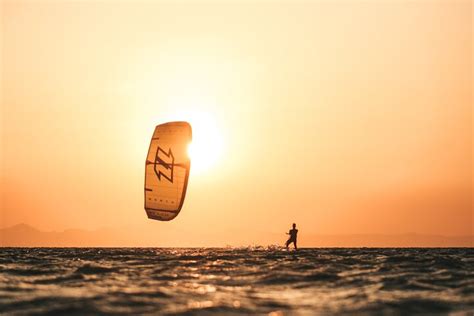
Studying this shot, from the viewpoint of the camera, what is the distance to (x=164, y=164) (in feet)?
104

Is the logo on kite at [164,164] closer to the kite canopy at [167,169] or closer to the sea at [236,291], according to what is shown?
the kite canopy at [167,169]

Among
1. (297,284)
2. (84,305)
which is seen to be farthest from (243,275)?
(84,305)

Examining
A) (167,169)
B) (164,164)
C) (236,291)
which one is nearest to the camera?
(236,291)

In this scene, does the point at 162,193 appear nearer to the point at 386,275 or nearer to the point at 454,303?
the point at 386,275

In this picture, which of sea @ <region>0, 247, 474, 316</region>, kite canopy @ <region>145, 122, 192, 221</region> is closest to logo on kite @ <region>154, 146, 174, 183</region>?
kite canopy @ <region>145, 122, 192, 221</region>

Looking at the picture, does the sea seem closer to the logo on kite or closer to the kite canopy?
the kite canopy

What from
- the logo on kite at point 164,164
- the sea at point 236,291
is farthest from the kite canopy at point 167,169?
the sea at point 236,291

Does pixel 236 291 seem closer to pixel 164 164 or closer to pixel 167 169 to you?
pixel 167 169

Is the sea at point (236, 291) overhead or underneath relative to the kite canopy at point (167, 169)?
underneath

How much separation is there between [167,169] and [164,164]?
34 cm

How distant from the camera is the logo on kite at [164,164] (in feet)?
103

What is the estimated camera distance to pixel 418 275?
61.5 ft

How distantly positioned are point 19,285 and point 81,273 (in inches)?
138

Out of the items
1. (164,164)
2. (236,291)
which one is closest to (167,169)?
(164,164)
